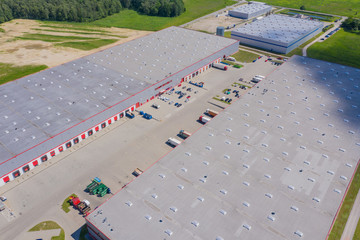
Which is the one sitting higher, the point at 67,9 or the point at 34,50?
the point at 67,9

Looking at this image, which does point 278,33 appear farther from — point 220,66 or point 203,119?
point 203,119

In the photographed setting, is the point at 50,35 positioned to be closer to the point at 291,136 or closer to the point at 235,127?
the point at 235,127

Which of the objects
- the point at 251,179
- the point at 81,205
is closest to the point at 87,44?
the point at 81,205

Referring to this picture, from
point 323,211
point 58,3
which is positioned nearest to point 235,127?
→ point 323,211

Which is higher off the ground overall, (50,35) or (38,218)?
(50,35)

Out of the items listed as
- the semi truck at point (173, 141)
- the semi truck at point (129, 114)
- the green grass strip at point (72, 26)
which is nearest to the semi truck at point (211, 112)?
the semi truck at point (173, 141)

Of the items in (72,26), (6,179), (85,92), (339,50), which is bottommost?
(6,179)

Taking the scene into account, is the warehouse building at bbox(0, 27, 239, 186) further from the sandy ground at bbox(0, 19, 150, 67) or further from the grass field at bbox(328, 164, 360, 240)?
the grass field at bbox(328, 164, 360, 240)
